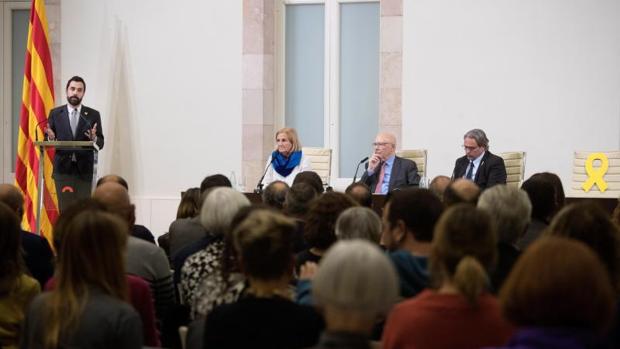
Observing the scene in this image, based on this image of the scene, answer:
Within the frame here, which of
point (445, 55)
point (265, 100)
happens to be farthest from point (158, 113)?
point (445, 55)

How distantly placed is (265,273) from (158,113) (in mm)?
8018

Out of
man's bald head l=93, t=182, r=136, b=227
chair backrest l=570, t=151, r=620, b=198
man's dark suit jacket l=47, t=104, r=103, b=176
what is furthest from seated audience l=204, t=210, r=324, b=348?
chair backrest l=570, t=151, r=620, b=198

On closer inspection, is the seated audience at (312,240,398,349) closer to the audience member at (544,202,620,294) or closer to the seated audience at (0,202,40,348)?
the audience member at (544,202,620,294)

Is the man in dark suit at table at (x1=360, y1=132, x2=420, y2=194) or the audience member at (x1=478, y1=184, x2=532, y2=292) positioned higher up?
the audience member at (x1=478, y1=184, x2=532, y2=292)

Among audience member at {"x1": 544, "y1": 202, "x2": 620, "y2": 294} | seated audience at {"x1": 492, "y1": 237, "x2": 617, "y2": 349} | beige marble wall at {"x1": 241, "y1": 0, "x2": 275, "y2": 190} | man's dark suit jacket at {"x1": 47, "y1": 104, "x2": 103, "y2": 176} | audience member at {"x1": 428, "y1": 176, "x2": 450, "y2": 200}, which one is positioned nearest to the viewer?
seated audience at {"x1": 492, "y1": 237, "x2": 617, "y2": 349}

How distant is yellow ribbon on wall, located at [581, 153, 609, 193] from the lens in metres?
8.66

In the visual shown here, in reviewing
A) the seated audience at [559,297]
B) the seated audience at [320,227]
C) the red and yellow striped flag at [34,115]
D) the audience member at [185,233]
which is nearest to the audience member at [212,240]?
the seated audience at [320,227]

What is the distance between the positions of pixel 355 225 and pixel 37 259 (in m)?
1.38

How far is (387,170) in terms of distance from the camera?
8297mm

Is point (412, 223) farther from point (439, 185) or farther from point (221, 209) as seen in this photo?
point (439, 185)

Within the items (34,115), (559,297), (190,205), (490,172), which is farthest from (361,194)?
(34,115)

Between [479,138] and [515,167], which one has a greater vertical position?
[479,138]

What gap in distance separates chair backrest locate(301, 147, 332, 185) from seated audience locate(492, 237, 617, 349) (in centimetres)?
694

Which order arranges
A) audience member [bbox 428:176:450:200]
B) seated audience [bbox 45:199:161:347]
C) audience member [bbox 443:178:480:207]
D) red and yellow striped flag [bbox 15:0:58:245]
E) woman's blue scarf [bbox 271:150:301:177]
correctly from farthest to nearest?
red and yellow striped flag [bbox 15:0:58:245] → woman's blue scarf [bbox 271:150:301:177] → audience member [bbox 428:176:450:200] → audience member [bbox 443:178:480:207] → seated audience [bbox 45:199:161:347]
